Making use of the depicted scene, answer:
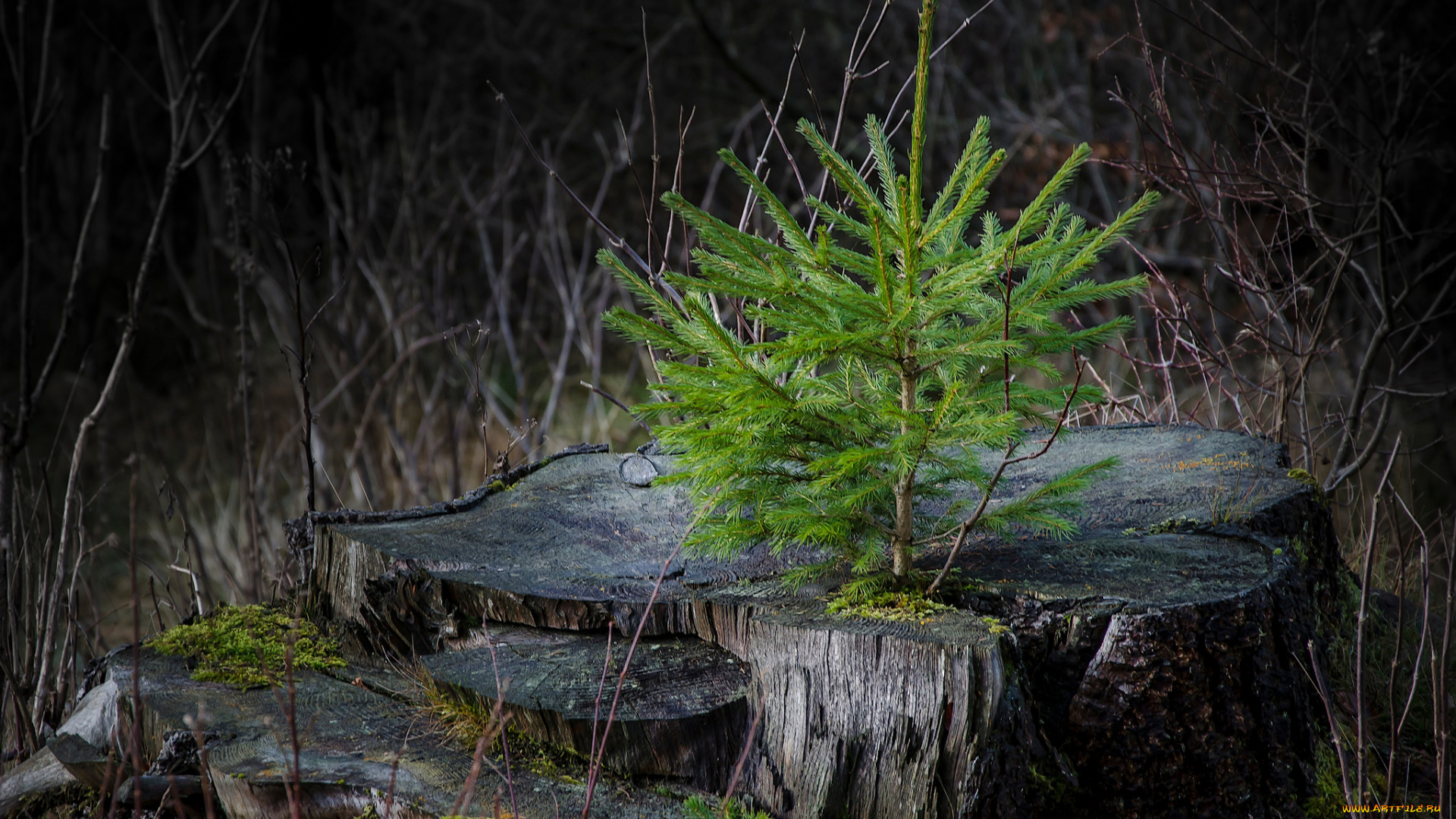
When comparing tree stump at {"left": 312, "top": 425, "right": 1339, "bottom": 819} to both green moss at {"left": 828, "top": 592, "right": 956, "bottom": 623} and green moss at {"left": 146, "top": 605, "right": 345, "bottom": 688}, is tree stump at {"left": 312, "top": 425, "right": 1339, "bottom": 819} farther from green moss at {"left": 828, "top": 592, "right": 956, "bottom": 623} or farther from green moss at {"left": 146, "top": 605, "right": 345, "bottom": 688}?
green moss at {"left": 146, "top": 605, "right": 345, "bottom": 688}

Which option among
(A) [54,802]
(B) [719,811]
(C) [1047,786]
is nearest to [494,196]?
(A) [54,802]

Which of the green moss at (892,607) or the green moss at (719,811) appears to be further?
the green moss at (892,607)

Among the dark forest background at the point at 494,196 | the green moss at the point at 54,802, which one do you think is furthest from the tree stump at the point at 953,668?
the dark forest background at the point at 494,196

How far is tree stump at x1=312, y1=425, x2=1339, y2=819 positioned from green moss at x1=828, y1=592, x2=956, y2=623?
0.10 feet

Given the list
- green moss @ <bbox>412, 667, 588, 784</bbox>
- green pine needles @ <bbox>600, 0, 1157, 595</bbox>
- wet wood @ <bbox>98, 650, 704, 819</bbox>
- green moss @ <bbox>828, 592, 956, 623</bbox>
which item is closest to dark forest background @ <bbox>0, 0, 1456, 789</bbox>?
wet wood @ <bbox>98, 650, 704, 819</bbox>

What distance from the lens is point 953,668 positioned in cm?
152

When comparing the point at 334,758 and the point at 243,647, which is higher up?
the point at 243,647

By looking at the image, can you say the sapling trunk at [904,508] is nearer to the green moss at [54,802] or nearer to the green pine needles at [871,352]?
the green pine needles at [871,352]

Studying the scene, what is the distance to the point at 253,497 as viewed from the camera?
2990 mm

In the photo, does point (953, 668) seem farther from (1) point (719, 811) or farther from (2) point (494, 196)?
(2) point (494, 196)

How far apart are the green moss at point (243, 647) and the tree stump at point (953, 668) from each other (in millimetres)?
143

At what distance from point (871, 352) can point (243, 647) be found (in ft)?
4.60

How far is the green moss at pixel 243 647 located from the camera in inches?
76.2

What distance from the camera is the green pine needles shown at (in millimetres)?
1597
